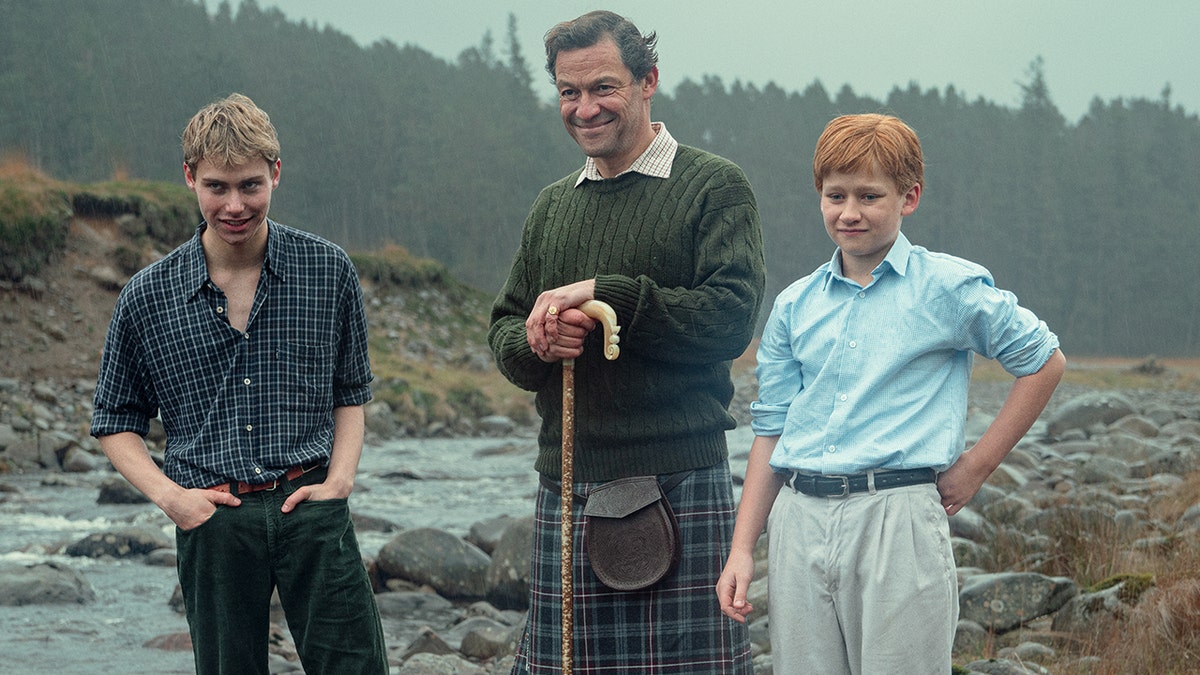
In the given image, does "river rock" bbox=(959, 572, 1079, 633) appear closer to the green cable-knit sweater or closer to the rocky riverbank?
the rocky riverbank

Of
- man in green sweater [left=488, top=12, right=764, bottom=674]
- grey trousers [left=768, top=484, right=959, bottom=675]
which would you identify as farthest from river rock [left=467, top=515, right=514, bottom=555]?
grey trousers [left=768, top=484, right=959, bottom=675]

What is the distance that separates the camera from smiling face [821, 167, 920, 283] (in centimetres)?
248

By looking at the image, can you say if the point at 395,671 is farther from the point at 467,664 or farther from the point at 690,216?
the point at 690,216

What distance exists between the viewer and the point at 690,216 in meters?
2.90

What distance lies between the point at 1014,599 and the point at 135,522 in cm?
732

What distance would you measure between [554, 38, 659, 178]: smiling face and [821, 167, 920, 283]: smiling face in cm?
57

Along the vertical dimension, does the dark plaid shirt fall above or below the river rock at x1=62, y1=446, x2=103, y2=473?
above

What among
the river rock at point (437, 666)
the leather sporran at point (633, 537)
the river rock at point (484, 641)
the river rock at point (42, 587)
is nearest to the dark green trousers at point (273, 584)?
the leather sporran at point (633, 537)

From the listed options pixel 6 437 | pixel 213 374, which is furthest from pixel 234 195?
pixel 6 437

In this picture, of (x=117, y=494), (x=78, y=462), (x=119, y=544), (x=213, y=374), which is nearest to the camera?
(x=213, y=374)

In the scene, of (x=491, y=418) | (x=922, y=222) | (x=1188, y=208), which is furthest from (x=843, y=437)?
(x=1188, y=208)

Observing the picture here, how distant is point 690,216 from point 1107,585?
3159 millimetres

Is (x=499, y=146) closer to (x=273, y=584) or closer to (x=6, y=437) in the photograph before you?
(x=6, y=437)

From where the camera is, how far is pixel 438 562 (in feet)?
25.7
